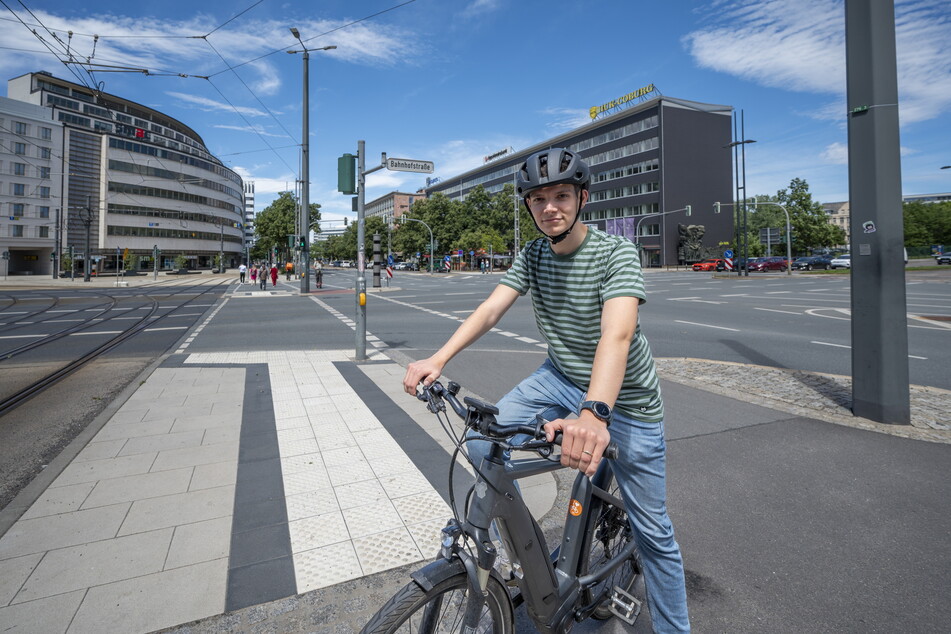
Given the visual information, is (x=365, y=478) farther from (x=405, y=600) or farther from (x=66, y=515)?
(x=405, y=600)

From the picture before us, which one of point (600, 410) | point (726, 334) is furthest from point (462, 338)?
point (726, 334)

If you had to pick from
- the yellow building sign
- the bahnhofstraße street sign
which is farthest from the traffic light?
the yellow building sign

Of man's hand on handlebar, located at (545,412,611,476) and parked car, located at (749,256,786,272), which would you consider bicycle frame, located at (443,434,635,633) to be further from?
parked car, located at (749,256,786,272)

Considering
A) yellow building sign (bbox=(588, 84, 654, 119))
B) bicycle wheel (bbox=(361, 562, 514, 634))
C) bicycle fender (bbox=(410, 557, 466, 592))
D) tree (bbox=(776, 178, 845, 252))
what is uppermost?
yellow building sign (bbox=(588, 84, 654, 119))

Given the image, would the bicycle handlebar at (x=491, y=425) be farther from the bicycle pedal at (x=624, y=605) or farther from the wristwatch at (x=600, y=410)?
the bicycle pedal at (x=624, y=605)

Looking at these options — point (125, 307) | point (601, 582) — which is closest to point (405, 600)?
point (601, 582)

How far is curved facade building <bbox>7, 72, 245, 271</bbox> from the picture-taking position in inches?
2464

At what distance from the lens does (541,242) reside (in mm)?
2090

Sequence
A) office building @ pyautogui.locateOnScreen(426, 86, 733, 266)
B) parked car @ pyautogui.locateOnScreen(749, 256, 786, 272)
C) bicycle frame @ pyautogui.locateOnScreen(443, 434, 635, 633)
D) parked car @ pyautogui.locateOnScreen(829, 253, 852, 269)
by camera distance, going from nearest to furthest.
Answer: bicycle frame @ pyautogui.locateOnScreen(443, 434, 635, 633) → parked car @ pyautogui.locateOnScreen(749, 256, 786, 272) → parked car @ pyautogui.locateOnScreen(829, 253, 852, 269) → office building @ pyautogui.locateOnScreen(426, 86, 733, 266)

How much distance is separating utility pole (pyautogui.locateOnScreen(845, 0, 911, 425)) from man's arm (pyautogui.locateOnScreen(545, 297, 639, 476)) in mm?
4454

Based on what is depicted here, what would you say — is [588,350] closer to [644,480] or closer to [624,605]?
[644,480]

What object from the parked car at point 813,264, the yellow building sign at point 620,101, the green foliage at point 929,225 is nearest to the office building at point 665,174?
the yellow building sign at point 620,101

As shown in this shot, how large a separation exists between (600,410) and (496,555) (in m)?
0.55

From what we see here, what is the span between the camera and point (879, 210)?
488 cm
